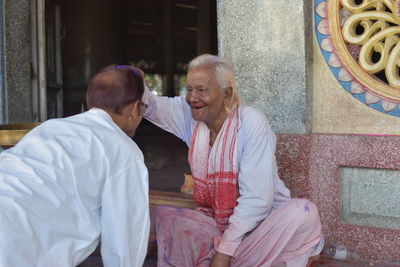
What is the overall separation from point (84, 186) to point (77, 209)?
0.30 ft

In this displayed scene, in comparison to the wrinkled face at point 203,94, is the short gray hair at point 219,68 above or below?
above

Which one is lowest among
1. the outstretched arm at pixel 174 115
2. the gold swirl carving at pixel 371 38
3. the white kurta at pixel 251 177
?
the white kurta at pixel 251 177

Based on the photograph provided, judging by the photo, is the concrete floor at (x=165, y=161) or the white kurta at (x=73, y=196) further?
the concrete floor at (x=165, y=161)

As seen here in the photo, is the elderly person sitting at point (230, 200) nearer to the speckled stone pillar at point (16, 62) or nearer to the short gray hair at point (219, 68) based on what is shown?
the short gray hair at point (219, 68)

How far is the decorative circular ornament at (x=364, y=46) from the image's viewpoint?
3.21 meters

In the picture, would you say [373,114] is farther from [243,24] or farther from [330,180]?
[243,24]

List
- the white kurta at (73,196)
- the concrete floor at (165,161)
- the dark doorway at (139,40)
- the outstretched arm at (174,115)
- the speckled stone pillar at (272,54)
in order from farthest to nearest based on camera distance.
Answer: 1. the dark doorway at (139,40)
2. the concrete floor at (165,161)
3. the speckled stone pillar at (272,54)
4. the outstretched arm at (174,115)
5. the white kurta at (73,196)

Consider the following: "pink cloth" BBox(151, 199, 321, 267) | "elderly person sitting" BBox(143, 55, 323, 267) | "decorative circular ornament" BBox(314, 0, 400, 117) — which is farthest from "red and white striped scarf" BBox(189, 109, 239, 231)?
"decorative circular ornament" BBox(314, 0, 400, 117)

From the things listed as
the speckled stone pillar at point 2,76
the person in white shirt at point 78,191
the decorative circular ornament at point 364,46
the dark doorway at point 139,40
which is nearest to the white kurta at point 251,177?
the person in white shirt at point 78,191

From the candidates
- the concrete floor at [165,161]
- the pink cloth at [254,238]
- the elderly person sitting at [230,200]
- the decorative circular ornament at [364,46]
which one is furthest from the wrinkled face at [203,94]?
the concrete floor at [165,161]

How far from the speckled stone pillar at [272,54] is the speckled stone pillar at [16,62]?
232 cm

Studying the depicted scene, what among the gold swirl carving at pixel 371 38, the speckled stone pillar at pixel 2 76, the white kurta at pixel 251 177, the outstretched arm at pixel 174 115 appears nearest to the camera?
the white kurta at pixel 251 177

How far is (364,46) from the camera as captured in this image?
129 inches

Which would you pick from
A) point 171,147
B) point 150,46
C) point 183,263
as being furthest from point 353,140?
point 150,46
